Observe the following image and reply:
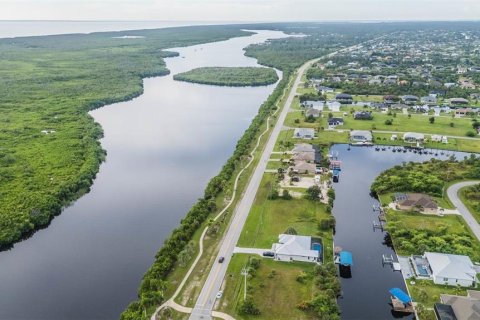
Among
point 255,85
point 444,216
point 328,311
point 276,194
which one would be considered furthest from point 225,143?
point 255,85

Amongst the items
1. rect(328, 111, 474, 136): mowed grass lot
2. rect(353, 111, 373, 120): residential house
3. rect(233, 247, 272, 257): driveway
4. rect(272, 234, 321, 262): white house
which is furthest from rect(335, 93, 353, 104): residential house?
rect(233, 247, 272, 257): driveway

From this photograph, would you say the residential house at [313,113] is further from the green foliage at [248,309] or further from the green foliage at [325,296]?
the green foliage at [248,309]

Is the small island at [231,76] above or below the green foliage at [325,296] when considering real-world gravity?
above

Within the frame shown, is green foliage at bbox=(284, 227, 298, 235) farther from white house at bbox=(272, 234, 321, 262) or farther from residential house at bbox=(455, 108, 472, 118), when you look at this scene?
residential house at bbox=(455, 108, 472, 118)

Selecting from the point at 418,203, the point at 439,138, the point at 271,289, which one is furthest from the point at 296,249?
the point at 439,138

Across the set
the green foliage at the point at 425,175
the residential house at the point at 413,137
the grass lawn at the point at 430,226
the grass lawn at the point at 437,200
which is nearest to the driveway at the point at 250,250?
the grass lawn at the point at 430,226

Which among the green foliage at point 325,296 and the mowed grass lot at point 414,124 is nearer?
the green foliage at point 325,296
